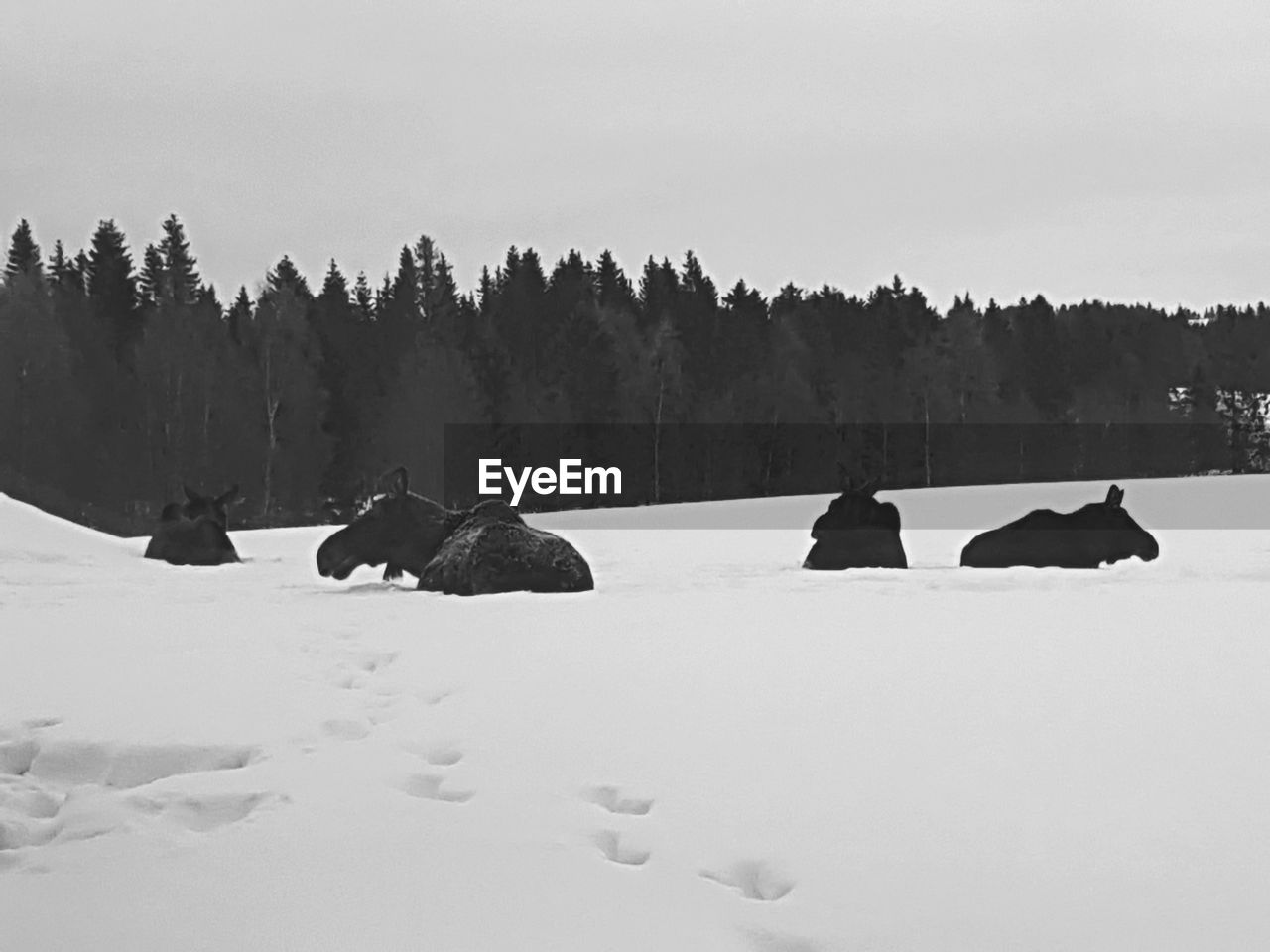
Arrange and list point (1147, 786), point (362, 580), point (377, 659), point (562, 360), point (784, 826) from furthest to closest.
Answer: point (562, 360) < point (362, 580) < point (377, 659) < point (1147, 786) < point (784, 826)

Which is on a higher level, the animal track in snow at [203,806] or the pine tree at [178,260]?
the pine tree at [178,260]

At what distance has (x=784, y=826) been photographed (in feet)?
7.63

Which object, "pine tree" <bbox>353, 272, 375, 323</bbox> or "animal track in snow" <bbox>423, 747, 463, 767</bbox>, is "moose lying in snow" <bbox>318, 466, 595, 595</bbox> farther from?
"pine tree" <bbox>353, 272, 375, 323</bbox>

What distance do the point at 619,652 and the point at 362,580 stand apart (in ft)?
15.9

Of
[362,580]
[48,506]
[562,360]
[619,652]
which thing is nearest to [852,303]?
[562,360]

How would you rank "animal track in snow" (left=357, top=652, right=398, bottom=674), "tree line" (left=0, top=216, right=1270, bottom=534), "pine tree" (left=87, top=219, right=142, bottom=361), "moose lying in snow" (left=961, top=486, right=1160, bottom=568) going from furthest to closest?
"pine tree" (left=87, top=219, right=142, bottom=361)
"tree line" (left=0, top=216, right=1270, bottom=534)
"moose lying in snow" (left=961, top=486, right=1160, bottom=568)
"animal track in snow" (left=357, top=652, right=398, bottom=674)

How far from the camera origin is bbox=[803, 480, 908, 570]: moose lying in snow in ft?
30.6

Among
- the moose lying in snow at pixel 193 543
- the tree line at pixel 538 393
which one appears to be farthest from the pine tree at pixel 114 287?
the moose lying in snow at pixel 193 543

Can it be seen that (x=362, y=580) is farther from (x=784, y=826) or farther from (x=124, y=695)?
(x=784, y=826)

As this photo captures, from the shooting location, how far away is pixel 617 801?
253cm

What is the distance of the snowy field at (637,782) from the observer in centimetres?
188

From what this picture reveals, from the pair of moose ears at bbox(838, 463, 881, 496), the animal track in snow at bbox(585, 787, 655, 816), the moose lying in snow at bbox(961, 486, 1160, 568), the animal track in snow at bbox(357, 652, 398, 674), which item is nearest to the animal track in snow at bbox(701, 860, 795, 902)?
the animal track in snow at bbox(585, 787, 655, 816)

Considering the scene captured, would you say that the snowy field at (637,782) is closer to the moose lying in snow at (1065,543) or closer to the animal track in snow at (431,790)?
the animal track in snow at (431,790)

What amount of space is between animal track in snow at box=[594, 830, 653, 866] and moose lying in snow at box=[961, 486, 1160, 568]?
7.74 m
